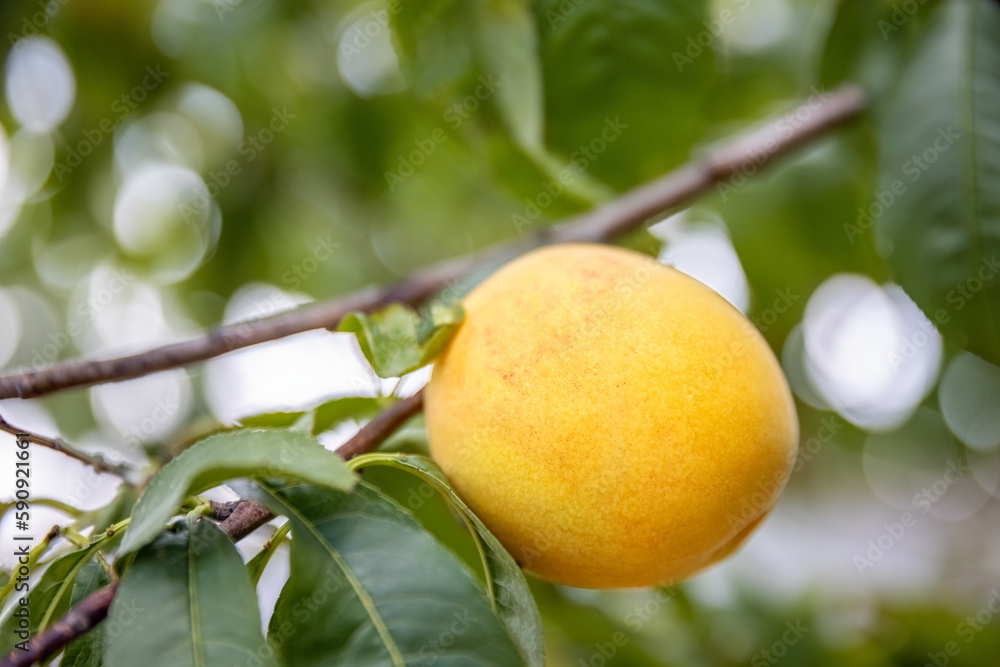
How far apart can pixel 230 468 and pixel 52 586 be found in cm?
28

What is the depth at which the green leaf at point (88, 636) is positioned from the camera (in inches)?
23.5

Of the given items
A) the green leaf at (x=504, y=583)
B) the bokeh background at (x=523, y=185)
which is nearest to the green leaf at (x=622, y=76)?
the bokeh background at (x=523, y=185)

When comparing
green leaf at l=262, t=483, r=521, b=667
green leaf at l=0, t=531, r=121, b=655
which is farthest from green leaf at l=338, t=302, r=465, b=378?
green leaf at l=0, t=531, r=121, b=655

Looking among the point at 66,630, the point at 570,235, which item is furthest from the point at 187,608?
the point at 570,235

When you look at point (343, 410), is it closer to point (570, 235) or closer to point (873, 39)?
point (570, 235)

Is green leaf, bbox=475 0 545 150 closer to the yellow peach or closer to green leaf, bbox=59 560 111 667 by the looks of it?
the yellow peach

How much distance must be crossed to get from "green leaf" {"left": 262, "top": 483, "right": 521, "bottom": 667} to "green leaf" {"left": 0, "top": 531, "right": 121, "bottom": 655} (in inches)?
7.0

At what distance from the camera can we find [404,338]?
2.42 ft

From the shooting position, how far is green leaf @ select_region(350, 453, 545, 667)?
24.0 inches

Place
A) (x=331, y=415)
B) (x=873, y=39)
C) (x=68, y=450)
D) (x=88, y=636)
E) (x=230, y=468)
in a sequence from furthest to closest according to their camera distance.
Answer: (x=873, y=39)
(x=331, y=415)
(x=68, y=450)
(x=88, y=636)
(x=230, y=468)

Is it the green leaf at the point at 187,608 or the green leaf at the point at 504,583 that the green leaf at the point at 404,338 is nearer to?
the green leaf at the point at 504,583

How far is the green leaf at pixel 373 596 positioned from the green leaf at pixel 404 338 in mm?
134

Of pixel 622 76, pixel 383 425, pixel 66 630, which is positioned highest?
pixel 622 76

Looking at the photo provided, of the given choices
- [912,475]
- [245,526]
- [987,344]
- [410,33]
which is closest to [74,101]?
[410,33]
